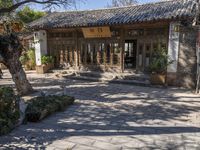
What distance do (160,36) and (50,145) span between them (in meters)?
8.73

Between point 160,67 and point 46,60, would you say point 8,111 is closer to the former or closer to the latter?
point 160,67

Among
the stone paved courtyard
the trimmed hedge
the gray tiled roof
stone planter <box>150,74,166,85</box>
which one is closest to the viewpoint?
the stone paved courtyard

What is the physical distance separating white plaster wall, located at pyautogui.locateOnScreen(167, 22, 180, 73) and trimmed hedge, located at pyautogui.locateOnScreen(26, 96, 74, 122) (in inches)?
216

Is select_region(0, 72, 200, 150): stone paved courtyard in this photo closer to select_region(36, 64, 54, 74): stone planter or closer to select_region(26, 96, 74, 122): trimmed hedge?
select_region(26, 96, 74, 122): trimmed hedge

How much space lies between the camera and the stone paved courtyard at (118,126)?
15.3 feet

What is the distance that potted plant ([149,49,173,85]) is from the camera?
10.7 m

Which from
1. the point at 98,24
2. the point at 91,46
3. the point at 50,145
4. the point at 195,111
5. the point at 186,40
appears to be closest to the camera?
the point at 50,145

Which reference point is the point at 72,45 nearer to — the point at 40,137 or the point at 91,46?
the point at 91,46

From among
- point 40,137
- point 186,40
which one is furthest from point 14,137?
point 186,40

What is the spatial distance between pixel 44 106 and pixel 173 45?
6947 millimetres

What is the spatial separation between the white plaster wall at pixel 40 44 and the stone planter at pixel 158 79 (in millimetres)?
8221

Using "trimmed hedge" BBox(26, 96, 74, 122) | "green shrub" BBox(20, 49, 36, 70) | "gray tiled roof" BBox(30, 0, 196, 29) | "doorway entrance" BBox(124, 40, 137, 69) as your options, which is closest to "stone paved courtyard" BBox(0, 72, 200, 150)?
"trimmed hedge" BBox(26, 96, 74, 122)

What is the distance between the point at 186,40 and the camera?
1041 cm

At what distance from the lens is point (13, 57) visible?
28.2 ft
